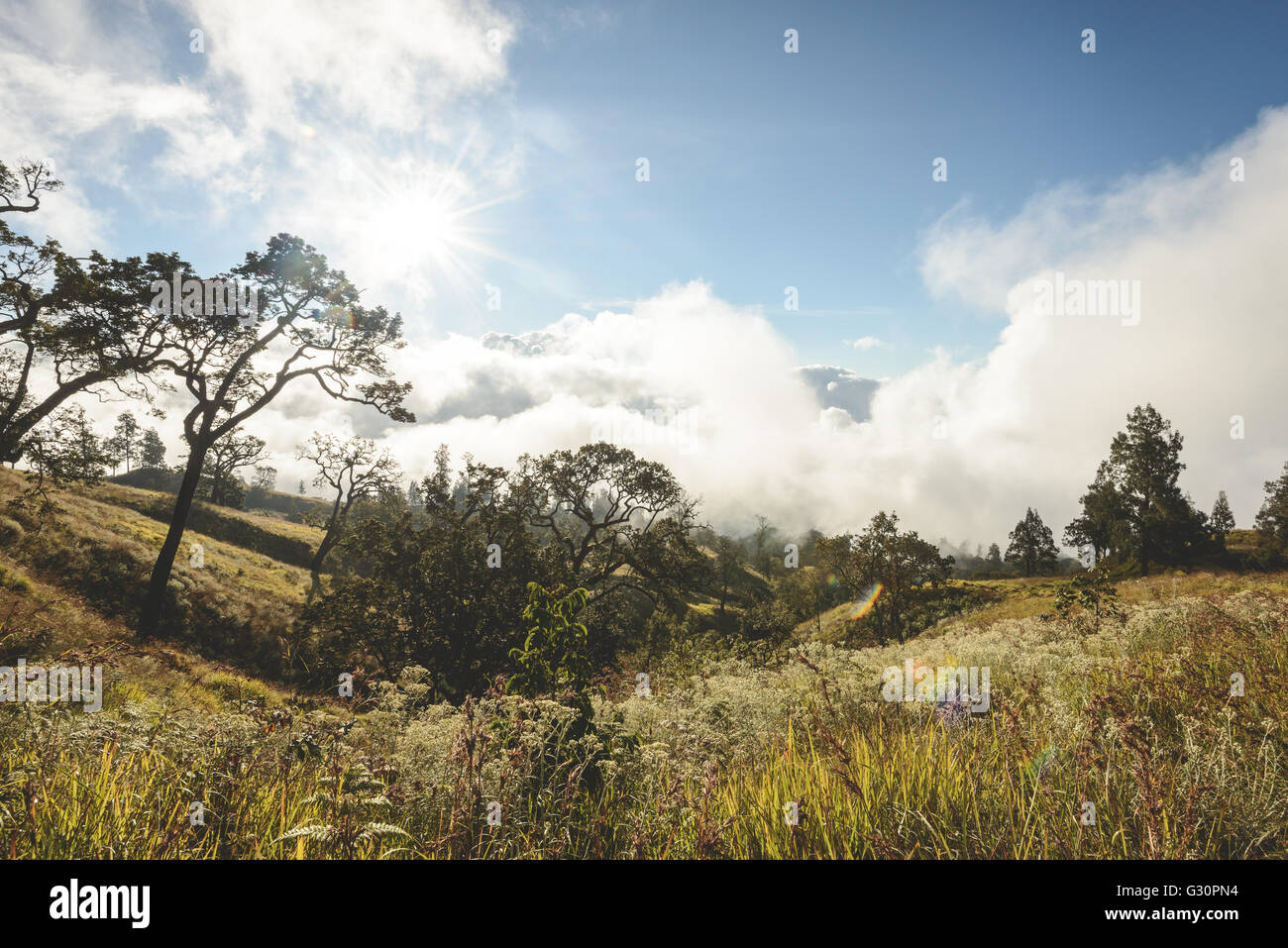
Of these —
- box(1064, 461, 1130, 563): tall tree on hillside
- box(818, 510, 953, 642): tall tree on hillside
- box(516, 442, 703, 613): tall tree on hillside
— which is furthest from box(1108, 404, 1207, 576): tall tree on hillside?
box(516, 442, 703, 613): tall tree on hillside

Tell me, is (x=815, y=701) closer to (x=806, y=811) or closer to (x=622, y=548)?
(x=806, y=811)

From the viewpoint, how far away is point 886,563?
108 feet

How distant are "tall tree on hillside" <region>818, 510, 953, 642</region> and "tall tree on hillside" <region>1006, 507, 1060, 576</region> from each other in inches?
3025

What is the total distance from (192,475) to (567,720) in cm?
2151

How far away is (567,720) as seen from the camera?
407cm

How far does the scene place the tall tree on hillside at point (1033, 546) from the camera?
9325 cm

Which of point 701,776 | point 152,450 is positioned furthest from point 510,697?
point 152,450

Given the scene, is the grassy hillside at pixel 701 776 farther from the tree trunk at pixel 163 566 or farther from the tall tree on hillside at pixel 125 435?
the tall tree on hillside at pixel 125 435

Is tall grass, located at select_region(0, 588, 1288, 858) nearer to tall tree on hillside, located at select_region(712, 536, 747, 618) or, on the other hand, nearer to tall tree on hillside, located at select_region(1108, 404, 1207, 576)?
tall tree on hillside, located at select_region(1108, 404, 1207, 576)

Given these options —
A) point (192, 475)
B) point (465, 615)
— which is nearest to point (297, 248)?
point (192, 475)

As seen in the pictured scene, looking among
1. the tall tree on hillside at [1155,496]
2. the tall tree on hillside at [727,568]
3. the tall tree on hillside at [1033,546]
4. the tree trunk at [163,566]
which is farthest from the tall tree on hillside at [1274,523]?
the tree trunk at [163,566]

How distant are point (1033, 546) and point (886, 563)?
275 ft

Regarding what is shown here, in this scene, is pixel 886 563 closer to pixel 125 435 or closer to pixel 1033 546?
pixel 1033 546
